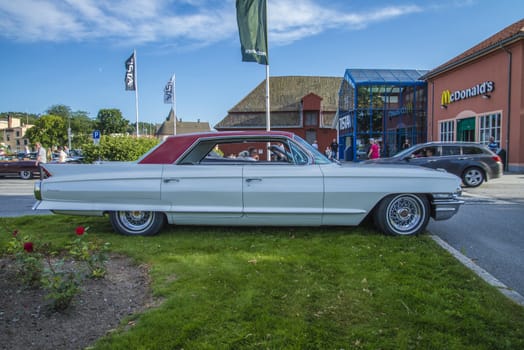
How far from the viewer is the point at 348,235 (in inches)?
208

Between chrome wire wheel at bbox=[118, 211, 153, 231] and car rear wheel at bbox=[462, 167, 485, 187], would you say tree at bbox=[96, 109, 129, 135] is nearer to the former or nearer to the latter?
car rear wheel at bbox=[462, 167, 485, 187]

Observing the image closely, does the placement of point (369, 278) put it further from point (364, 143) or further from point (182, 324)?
point (364, 143)

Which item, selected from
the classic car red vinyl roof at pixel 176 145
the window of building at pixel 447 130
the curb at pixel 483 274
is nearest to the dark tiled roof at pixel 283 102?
the window of building at pixel 447 130

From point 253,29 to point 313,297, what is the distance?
11.9 metres

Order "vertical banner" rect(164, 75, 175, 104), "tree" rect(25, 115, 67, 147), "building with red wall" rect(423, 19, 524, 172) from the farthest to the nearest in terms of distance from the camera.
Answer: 1. "tree" rect(25, 115, 67, 147)
2. "vertical banner" rect(164, 75, 175, 104)
3. "building with red wall" rect(423, 19, 524, 172)

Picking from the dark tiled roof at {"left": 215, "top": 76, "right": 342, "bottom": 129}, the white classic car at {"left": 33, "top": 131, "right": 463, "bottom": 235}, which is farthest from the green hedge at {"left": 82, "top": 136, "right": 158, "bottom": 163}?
the dark tiled roof at {"left": 215, "top": 76, "right": 342, "bottom": 129}

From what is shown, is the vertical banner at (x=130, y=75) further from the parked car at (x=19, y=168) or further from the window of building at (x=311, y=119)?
the window of building at (x=311, y=119)

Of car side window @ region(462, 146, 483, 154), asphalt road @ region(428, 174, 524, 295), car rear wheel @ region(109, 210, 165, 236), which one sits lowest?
asphalt road @ region(428, 174, 524, 295)

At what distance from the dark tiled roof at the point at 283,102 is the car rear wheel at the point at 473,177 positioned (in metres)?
30.9

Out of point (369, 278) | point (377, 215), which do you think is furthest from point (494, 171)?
point (369, 278)

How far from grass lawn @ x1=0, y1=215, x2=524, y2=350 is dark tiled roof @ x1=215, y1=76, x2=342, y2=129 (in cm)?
3856

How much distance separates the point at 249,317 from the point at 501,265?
124 inches

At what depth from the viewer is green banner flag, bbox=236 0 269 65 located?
1322cm

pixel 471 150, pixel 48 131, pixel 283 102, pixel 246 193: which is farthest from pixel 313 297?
pixel 48 131
